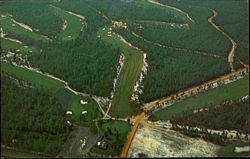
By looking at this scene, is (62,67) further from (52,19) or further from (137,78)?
(52,19)

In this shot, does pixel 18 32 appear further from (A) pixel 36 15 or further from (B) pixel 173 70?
(B) pixel 173 70

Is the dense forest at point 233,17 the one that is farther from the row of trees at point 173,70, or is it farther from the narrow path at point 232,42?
the row of trees at point 173,70

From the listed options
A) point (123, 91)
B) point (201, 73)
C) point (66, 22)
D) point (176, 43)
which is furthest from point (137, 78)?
point (66, 22)

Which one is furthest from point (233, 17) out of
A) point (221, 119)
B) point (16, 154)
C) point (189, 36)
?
point (16, 154)

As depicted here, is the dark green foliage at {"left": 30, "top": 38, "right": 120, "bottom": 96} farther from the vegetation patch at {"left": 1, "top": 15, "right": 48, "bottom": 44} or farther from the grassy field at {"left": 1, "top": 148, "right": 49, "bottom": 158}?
the grassy field at {"left": 1, "top": 148, "right": 49, "bottom": 158}

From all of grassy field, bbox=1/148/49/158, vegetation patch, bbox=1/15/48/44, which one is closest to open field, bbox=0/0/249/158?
grassy field, bbox=1/148/49/158

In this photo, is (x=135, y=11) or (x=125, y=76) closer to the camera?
(x=125, y=76)

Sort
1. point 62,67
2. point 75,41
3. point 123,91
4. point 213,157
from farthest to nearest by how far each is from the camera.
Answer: point 75,41 → point 62,67 → point 123,91 → point 213,157
